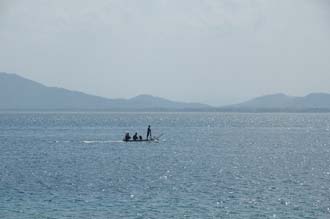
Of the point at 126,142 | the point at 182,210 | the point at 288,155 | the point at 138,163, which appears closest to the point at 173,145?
the point at 126,142

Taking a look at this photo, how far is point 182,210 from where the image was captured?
3984cm

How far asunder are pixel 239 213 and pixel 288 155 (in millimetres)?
41783

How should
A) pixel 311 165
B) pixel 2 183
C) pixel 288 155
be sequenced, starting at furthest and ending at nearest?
1. pixel 288 155
2. pixel 311 165
3. pixel 2 183

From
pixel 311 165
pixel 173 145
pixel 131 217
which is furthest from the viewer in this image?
pixel 173 145

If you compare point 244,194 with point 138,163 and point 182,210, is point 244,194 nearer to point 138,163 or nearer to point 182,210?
point 182,210

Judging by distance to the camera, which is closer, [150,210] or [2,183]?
[150,210]

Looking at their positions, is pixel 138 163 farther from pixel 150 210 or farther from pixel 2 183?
pixel 150 210

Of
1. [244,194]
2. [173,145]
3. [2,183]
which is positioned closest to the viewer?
[244,194]

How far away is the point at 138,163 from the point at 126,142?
99.6ft

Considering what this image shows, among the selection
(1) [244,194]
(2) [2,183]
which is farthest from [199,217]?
(2) [2,183]

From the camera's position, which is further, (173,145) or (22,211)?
(173,145)

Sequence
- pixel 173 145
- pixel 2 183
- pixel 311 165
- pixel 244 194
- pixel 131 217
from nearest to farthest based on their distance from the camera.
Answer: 1. pixel 131 217
2. pixel 244 194
3. pixel 2 183
4. pixel 311 165
5. pixel 173 145

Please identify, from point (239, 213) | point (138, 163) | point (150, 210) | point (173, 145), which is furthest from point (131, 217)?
point (173, 145)

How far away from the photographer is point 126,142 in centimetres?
9719
